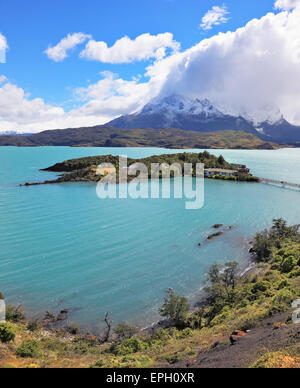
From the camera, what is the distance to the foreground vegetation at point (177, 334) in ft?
45.5

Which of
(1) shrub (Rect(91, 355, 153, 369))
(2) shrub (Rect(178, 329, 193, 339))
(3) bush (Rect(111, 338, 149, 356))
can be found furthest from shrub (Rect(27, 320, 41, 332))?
(2) shrub (Rect(178, 329, 193, 339))

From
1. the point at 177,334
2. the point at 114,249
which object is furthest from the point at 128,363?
the point at 114,249

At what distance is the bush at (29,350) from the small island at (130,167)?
80100 mm

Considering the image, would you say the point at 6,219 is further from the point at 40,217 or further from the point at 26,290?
the point at 26,290

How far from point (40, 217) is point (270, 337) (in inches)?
1838

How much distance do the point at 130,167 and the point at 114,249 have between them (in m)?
83.3

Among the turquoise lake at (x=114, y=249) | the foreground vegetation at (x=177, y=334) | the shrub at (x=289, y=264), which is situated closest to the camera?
the foreground vegetation at (x=177, y=334)

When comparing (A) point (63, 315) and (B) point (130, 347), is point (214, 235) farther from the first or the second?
(B) point (130, 347)

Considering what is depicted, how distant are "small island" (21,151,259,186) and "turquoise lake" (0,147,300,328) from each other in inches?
1463

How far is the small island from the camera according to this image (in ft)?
342

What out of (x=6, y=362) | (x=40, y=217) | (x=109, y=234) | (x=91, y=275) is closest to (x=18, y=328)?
(x=6, y=362)

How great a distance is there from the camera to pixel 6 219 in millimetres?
48500

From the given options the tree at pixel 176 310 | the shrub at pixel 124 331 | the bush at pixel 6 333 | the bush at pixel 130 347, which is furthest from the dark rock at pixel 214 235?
the bush at pixel 6 333

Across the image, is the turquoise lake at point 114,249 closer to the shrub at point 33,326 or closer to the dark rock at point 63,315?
the dark rock at point 63,315
